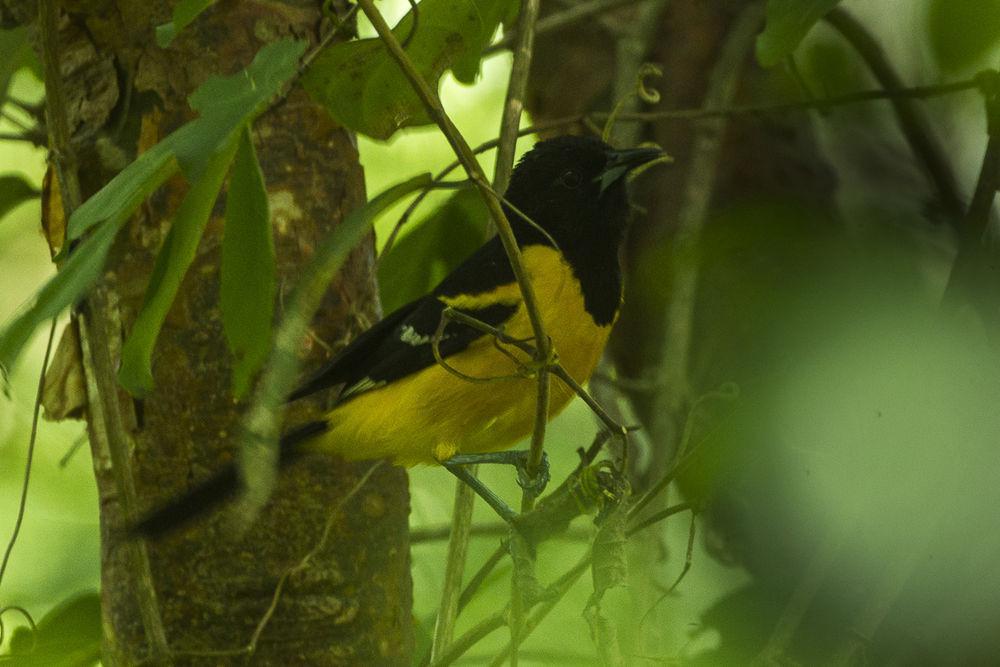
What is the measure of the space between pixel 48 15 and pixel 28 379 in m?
2.10

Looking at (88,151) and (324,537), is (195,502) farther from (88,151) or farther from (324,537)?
(88,151)

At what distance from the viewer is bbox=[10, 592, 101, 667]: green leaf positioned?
2.11 metres

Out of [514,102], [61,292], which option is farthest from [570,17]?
[61,292]

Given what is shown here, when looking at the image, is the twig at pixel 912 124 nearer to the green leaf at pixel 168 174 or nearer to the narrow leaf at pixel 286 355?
the narrow leaf at pixel 286 355

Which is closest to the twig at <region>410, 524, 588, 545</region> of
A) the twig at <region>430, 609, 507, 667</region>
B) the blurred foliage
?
the blurred foliage

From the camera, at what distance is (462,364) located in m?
2.24

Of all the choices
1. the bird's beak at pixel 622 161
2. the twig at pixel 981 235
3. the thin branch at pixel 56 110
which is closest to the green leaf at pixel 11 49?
the thin branch at pixel 56 110

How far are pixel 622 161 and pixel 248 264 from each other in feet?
4.62

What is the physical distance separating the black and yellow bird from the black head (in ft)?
0.16

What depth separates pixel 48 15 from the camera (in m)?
1.67

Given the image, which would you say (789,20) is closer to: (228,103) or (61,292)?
(228,103)

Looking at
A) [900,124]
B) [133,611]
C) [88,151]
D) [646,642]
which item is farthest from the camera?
[900,124]

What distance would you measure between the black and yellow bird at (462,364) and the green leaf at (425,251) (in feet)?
0.44

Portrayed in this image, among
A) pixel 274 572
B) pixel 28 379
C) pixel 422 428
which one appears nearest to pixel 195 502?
pixel 274 572
